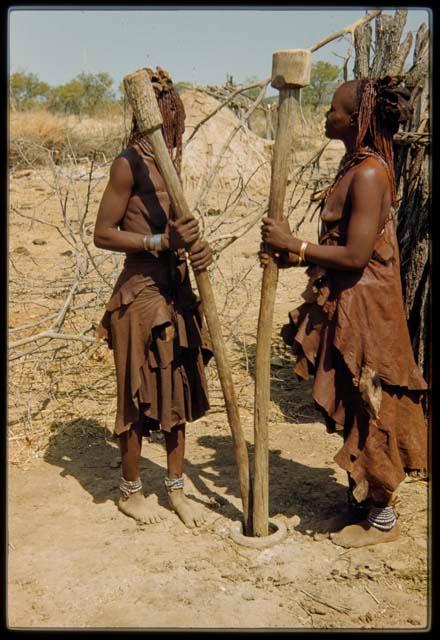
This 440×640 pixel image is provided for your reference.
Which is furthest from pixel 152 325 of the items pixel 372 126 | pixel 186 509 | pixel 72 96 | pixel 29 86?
pixel 29 86

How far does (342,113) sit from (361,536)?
1819mm

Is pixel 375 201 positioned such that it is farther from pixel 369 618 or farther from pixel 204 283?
pixel 369 618

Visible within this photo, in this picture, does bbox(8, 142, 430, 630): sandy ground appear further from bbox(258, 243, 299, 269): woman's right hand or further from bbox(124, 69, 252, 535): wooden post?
bbox(258, 243, 299, 269): woman's right hand

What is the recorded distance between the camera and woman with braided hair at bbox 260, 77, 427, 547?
9.25 feet

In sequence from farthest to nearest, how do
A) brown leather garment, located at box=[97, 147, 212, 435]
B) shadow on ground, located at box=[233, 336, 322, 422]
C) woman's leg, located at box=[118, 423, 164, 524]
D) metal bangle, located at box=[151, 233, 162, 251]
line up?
shadow on ground, located at box=[233, 336, 322, 422] → woman's leg, located at box=[118, 423, 164, 524] → brown leather garment, located at box=[97, 147, 212, 435] → metal bangle, located at box=[151, 233, 162, 251]

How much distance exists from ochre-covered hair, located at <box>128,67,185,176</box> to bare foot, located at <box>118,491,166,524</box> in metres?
1.66

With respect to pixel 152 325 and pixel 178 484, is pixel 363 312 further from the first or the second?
pixel 178 484

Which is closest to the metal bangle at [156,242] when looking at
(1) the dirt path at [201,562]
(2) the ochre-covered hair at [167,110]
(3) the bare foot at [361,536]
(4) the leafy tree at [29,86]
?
(2) the ochre-covered hair at [167,110]

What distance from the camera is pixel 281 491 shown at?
375cm

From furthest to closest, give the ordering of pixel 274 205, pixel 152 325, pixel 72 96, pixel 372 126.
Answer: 1. pixel 72 96
2. pixel 152 325
3. pixel 372 126
4. pixel 274 205

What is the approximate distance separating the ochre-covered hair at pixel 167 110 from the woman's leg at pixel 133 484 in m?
1.31

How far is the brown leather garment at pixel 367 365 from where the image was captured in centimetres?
296

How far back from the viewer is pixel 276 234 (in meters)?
2.79

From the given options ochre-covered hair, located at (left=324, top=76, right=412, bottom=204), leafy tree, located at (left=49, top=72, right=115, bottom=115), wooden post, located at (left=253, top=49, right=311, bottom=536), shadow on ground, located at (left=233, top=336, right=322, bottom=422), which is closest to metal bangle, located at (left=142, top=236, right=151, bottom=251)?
wooden post, located at (left=253, top=49, right=311, bottom=536)
